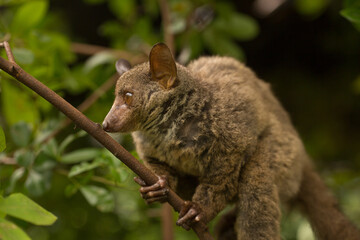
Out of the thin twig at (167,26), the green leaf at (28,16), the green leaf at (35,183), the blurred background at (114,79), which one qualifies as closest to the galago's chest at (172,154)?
the blurred background at (114,79)

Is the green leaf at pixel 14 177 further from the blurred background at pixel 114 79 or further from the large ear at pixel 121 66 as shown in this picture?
the large ear at pixel 121 66

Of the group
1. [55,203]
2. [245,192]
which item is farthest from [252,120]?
[55,203]

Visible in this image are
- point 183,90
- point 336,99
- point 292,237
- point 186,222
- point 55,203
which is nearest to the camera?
point 186,222

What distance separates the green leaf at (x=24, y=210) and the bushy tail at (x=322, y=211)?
2.18 metres

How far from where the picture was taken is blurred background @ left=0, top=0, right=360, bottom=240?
10.5 feet

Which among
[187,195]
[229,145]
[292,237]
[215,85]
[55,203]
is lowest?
[55,203]

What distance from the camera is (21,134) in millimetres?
3211

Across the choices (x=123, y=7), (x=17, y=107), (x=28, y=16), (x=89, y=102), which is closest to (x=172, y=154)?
(x=89, y=102)

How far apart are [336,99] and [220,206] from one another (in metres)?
3.81

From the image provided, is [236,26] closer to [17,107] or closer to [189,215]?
[17,107]

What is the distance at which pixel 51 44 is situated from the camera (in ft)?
13.1

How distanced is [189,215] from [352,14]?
62.1 inches

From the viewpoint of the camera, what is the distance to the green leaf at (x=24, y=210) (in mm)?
1771

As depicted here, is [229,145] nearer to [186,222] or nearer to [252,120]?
[252,120]
